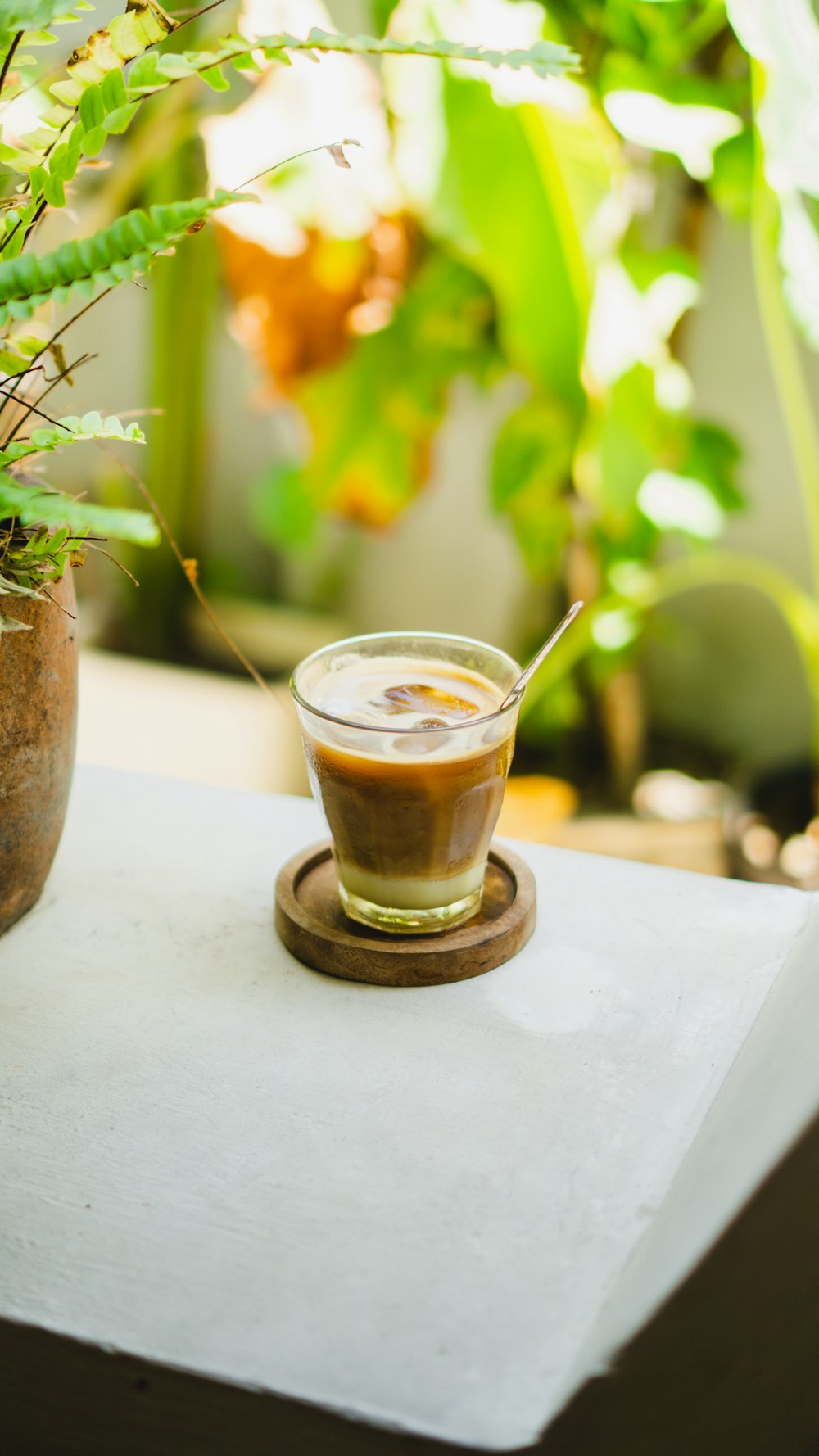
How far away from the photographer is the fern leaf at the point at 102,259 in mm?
452

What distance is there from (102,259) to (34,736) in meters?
0.27

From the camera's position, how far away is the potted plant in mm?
458

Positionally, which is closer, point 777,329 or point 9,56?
point 9,56

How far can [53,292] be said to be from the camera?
464 mm

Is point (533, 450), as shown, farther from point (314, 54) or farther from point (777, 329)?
point (314, 54)

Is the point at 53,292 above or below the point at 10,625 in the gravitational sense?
above

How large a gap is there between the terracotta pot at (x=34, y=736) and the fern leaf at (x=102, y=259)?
18cm

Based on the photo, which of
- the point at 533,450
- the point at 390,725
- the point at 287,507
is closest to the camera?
the point at 390,725

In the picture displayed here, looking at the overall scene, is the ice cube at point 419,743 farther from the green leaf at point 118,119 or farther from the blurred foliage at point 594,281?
the blurred foliage at point 594,281

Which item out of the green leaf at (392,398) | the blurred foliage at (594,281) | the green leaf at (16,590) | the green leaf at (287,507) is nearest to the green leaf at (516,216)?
the blurred foliage at (594,281)

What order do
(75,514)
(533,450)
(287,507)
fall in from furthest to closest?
1. (287,507)
2. (533,450)
3. (75,514)

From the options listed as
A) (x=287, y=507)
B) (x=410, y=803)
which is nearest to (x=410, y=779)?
(x=410, y=803)

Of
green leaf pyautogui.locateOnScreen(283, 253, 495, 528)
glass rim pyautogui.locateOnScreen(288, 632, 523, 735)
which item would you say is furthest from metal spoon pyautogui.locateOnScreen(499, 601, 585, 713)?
green leaf pyautogui.locateOnScreen(283, 253, 495, 528)

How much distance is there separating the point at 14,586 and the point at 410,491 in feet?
4.40
